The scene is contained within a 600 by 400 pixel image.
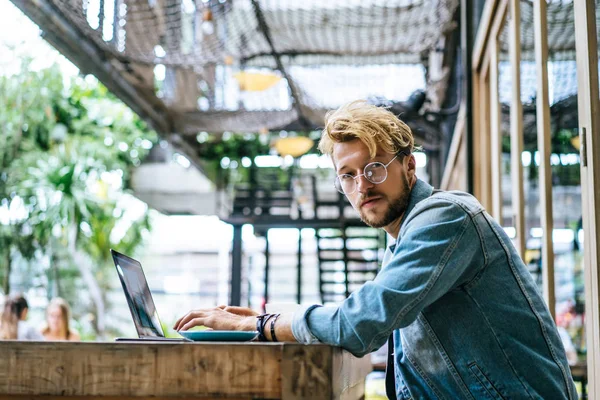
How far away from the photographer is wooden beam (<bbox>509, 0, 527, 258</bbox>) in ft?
10.4

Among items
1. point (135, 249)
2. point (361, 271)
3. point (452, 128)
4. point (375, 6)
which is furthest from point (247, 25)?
point (135, 249)

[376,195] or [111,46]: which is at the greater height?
[111,46]

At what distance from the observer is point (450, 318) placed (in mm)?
1522

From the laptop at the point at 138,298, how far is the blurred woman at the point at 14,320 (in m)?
4.85

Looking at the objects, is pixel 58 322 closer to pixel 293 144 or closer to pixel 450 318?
pixel 293 144

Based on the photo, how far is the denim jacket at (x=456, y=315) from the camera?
4.60 feet

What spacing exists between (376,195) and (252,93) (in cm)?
639

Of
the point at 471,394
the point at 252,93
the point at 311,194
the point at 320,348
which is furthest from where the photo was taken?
the point at 311,194

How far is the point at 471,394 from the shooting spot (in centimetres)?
149

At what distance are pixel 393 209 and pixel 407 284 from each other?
348 millimetres

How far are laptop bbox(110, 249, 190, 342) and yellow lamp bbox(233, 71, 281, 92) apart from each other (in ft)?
18.2

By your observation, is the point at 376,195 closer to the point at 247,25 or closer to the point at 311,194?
the point at 247,25

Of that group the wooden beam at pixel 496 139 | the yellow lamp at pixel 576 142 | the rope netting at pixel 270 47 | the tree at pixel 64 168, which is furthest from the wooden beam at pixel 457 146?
the tree at pixel 64 168

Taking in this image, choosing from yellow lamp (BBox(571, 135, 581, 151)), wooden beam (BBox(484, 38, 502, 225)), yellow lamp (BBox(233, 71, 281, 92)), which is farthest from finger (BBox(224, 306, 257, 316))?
yellow lamp (BBox(233, 71, 281, 92))
